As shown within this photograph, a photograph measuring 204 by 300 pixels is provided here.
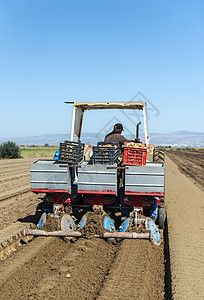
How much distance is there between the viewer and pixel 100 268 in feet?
15.8

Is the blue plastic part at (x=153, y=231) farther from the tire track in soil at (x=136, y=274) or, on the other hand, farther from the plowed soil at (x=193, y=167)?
the plowed soil at (x=193, y=167)

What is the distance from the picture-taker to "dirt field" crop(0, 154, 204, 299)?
402 centimetres

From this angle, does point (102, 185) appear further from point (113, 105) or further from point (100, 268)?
point (113, 105)

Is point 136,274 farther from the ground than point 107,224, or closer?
closer

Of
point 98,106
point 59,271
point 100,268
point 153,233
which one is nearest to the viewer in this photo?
point 59,271

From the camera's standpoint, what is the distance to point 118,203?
23.9ft

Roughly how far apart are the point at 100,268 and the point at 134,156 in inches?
83.7

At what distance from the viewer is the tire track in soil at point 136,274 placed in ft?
13.0

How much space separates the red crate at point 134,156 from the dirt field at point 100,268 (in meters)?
1.45

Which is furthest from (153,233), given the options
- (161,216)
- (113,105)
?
(113,105)

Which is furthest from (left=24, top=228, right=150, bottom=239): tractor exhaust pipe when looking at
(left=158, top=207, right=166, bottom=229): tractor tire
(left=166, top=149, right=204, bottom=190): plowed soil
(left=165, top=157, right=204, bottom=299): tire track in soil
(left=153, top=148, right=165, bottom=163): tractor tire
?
(left=166, top=149, right=204, bottom=190): plowed soil

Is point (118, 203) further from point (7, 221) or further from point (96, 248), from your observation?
point (7, 221)

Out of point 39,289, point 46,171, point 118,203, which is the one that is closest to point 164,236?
point 118,203

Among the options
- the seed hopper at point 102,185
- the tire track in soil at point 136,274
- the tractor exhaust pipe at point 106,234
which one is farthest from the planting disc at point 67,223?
the tire track in soil at point 136,274
